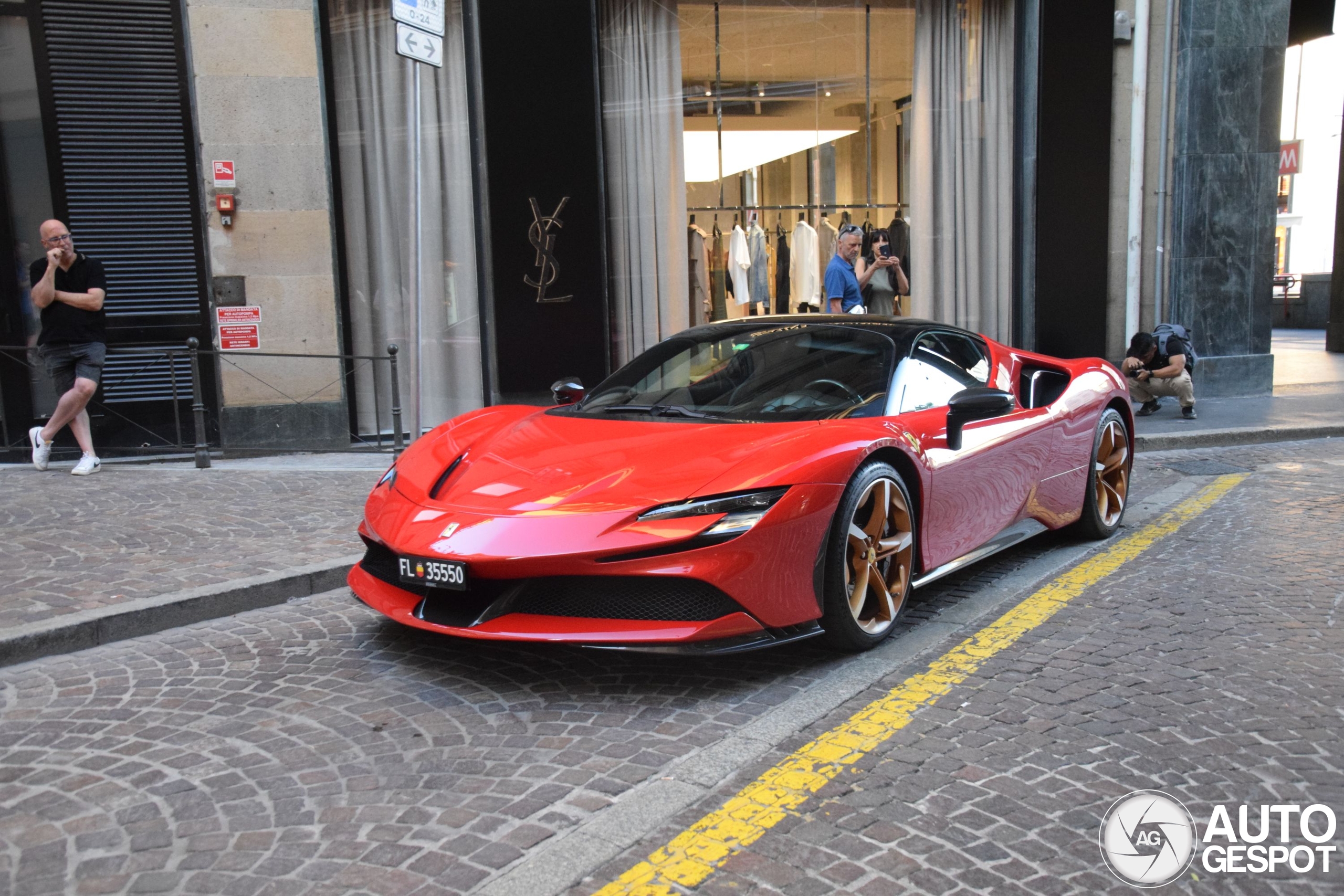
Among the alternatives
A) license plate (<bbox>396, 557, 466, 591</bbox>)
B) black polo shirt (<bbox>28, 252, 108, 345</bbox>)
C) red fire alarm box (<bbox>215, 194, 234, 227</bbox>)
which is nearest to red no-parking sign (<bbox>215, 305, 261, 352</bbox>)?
red fire alarm box (<bbox>215, 194, 234, 227</bbox>)

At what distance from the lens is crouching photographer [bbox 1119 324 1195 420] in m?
10.8

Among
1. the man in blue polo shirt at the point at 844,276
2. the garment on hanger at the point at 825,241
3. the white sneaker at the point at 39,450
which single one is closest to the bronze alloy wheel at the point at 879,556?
the man in blue polo shirt at the point at 844,276

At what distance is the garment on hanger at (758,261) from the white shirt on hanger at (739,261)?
2.9 inches

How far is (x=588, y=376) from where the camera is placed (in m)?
10.6

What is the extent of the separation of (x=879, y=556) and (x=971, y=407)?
792mm

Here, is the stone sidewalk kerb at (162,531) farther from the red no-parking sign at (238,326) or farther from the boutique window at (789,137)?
the boutique window at (789,137)

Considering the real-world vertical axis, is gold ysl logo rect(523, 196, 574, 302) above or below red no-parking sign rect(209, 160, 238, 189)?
below

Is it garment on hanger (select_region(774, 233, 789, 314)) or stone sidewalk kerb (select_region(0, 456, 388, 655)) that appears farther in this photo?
garment on hanger (select_region(774, 233, 789, 314))

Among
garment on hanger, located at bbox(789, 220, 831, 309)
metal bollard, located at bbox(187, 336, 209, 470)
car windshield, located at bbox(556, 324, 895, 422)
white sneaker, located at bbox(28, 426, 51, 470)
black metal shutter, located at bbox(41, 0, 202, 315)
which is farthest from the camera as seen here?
garment on hanger, located at bbox(789, 220, 831, 309)

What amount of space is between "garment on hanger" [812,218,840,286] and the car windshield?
707 centimetres

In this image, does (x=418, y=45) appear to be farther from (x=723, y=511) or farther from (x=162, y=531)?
(x=723, y=511)

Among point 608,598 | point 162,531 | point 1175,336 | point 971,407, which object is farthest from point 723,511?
point 1175,336

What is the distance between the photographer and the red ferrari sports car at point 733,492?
3.46 metres

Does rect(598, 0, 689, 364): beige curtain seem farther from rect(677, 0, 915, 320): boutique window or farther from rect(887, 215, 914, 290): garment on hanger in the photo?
rect(887, 215, 914, 290): garment on hanger
